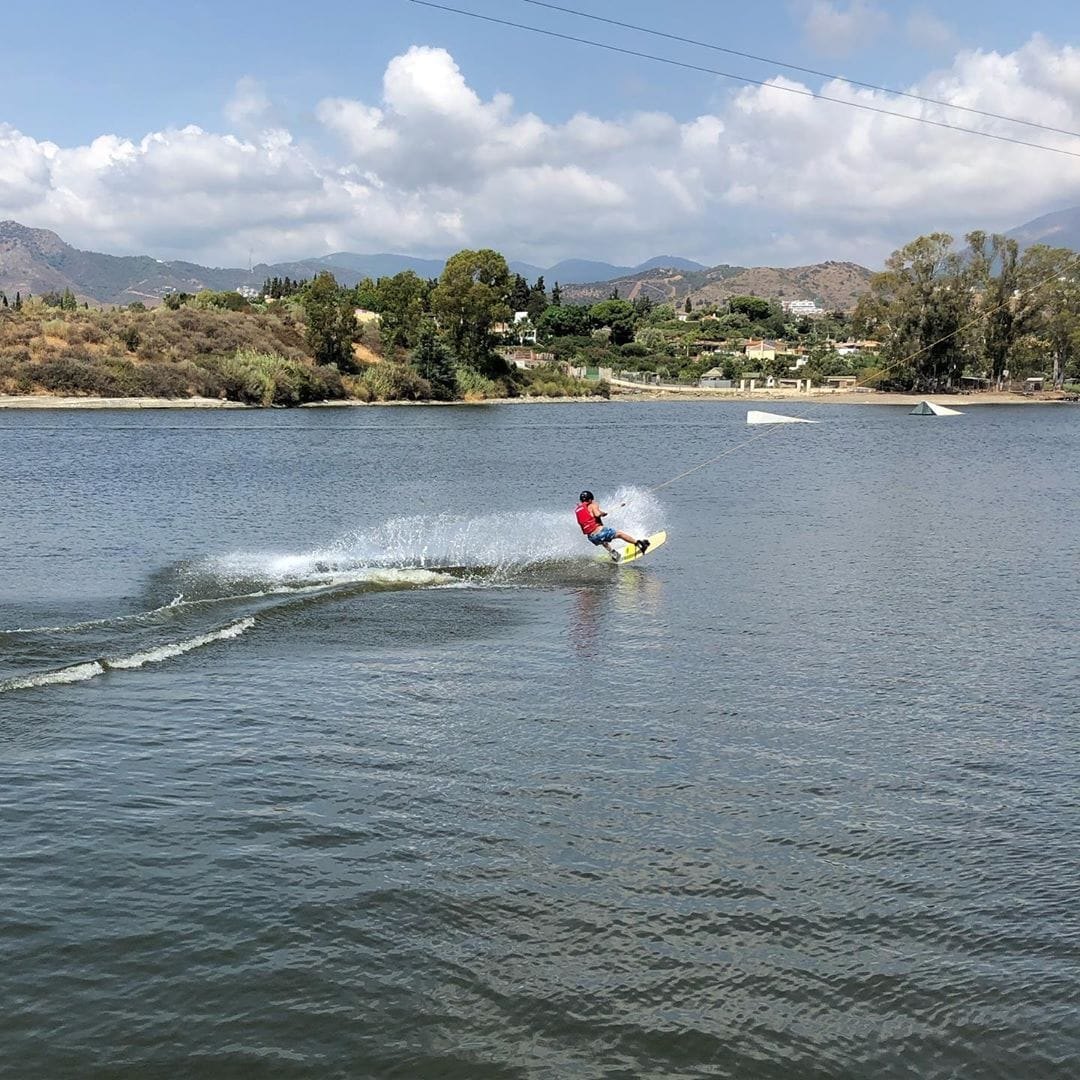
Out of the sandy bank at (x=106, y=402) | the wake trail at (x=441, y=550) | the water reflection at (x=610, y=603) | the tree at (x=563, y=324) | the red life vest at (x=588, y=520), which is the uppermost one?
the tree at (x=563, y=324)

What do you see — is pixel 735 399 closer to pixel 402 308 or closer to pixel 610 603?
pixel 402 308

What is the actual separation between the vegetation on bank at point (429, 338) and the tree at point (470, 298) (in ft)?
0.50

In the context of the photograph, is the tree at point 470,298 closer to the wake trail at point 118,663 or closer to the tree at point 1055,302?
the tree at point 1055,302

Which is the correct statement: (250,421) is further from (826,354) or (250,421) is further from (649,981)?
(826,354)

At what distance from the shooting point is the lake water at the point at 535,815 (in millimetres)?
7660

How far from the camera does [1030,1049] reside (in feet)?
24.6


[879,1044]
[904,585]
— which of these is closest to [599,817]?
[879,1044]

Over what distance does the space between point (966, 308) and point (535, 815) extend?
130626 mm

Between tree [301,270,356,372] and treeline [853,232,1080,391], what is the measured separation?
58.3 meters

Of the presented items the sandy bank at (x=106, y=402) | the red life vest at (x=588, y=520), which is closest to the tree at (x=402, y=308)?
the sandy bank at (x=106, y=402)

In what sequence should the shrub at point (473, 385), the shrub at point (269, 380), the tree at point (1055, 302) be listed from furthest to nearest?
1. the tree at point (1055, 302)
2. the shrub at point (473, 385)
3. the shrub at point (269, 380)

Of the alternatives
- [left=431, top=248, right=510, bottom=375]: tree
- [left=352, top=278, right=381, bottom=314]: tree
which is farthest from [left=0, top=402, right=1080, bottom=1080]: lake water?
[left=352, top=278, right=381, bottom=314]: tree

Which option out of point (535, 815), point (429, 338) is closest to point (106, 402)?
point (429, 338)

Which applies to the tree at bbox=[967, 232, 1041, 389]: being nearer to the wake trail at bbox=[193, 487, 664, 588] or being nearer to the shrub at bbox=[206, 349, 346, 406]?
the shrub at bbox=[206, 349, 346, 406]
